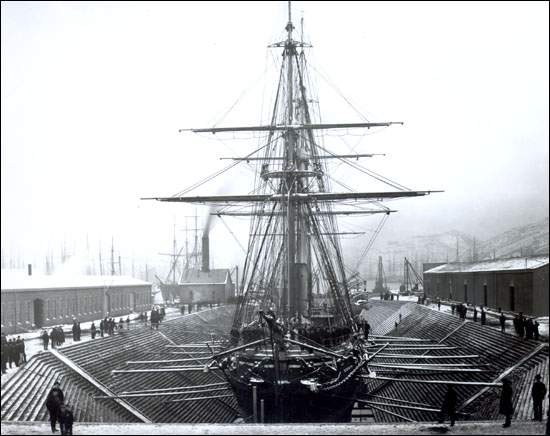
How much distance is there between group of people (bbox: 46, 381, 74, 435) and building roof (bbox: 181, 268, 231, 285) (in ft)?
168

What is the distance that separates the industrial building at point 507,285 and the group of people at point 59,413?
83.0 feet

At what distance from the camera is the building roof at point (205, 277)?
6500 centimetres

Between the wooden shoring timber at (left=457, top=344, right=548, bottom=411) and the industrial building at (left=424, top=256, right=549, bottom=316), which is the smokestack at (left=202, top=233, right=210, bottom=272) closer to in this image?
the industrial building at (left=424, top=256, right=549, bottom=316)

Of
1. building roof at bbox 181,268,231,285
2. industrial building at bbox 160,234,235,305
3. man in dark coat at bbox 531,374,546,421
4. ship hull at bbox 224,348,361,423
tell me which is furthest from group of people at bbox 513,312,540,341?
building roof at bbox 181,268,231,285

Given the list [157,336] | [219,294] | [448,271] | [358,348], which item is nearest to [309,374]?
[358,348]

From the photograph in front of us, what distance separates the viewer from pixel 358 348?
23.9 metres

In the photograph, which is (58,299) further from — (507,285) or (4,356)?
(507,285)

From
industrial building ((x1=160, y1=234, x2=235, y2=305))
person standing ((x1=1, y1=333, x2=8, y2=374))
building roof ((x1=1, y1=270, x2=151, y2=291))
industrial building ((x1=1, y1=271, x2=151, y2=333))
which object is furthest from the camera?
industrial building ((x1=160, y1=234, x2=235, y2=305))

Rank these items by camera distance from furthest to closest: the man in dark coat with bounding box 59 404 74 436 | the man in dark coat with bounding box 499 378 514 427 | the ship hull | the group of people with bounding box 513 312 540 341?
the group of people with bounding box 513 312 540 341
the ship hull
the man in dark coat with bounding box 499 378 514 427
the man in dark coat with bounding box 59 404 74 436

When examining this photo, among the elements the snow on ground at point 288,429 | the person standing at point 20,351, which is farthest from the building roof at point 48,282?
the snow on ground at point 288,429

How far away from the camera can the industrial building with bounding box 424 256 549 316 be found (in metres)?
30.6

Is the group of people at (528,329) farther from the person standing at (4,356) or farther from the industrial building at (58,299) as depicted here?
the industrial building at (58,299)

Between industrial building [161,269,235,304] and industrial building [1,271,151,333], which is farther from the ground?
industrial building [1,271,151,333]

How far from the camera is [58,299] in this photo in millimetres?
33531
